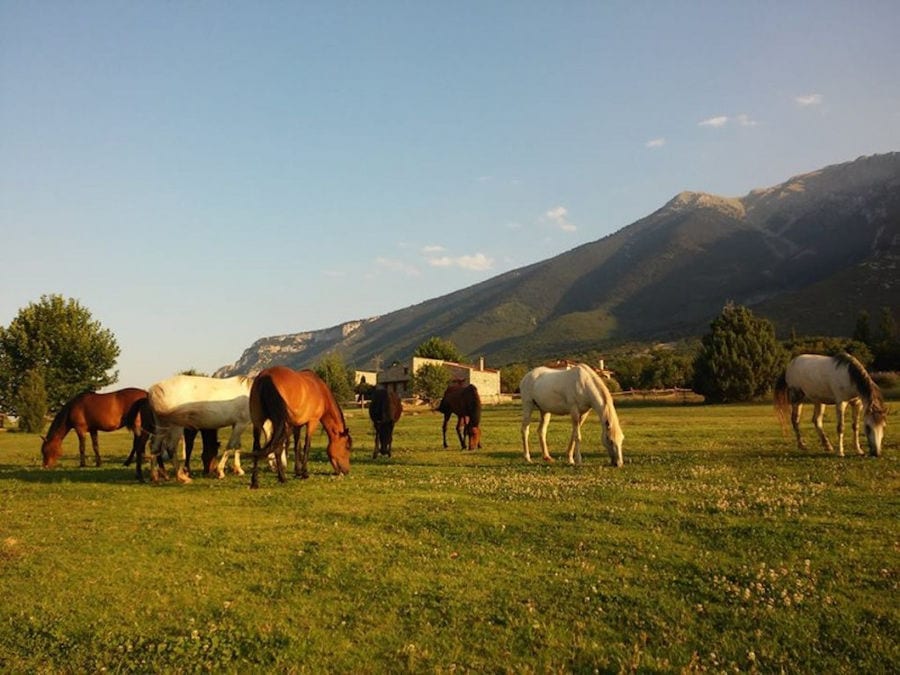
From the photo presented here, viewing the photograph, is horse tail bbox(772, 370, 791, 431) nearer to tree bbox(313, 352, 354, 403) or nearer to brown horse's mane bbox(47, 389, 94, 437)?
brown horse's mane bbox(47, 389, 94, 437)

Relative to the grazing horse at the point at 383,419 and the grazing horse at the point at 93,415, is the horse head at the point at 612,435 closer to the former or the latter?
the grazing horse at the point at 383,419

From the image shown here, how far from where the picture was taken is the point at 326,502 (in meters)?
13.1

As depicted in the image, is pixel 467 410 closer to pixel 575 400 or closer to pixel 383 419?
pixel 383 419

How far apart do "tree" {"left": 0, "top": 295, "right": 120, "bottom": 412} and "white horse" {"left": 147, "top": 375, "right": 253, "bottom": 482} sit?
51900mm

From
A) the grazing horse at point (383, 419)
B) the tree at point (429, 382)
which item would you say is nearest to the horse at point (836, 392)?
the grazing horse at point (383, 419)

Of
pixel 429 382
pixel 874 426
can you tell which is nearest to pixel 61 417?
pixel 874 426

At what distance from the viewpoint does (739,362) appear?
6606cm

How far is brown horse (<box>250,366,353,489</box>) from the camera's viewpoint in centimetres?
1530

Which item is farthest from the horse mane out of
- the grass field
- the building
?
the building

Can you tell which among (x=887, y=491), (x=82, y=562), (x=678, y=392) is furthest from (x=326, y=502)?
(x=678, y=392)

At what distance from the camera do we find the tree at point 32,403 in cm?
5175

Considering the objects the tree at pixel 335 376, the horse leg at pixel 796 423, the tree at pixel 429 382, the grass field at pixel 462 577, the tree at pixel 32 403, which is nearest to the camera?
the grass field at pixel 462 577

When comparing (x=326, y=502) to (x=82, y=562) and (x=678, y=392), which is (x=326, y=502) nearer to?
(x=82, y=562)

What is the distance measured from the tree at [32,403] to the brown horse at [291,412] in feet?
151
